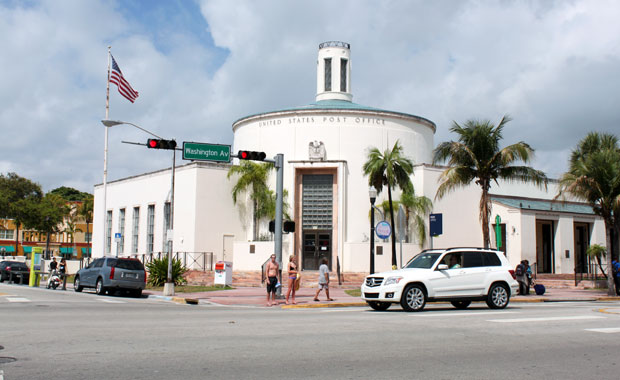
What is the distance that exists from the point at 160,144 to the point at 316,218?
51.4 ft

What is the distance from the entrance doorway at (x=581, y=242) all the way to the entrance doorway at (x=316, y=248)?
1806 centimetres

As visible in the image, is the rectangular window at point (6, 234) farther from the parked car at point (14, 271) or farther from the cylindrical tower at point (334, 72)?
the cylindrical tower at point (334, 72)

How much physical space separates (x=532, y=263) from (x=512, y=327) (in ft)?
89.7

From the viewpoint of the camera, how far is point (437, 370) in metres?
7.87

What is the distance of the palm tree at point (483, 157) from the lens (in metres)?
27.0

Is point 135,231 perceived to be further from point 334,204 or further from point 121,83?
point 334,204

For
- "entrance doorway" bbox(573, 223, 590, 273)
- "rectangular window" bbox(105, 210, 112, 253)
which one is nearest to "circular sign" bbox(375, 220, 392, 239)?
"entrance doorway" bbox(573, 223, 590, 273)

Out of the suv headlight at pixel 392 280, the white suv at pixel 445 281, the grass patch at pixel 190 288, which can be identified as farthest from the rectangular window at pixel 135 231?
the suv headlight at pixel 392 280

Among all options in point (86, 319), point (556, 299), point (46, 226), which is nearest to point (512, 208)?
point (556, 299)

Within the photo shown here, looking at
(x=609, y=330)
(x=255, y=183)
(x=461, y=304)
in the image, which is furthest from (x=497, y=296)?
(x=255, y=183)

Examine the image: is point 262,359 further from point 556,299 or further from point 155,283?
point 155,283

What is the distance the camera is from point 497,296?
17.8 meters

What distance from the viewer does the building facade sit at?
121 feet

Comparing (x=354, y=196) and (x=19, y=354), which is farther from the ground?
(x=354, y=196)
